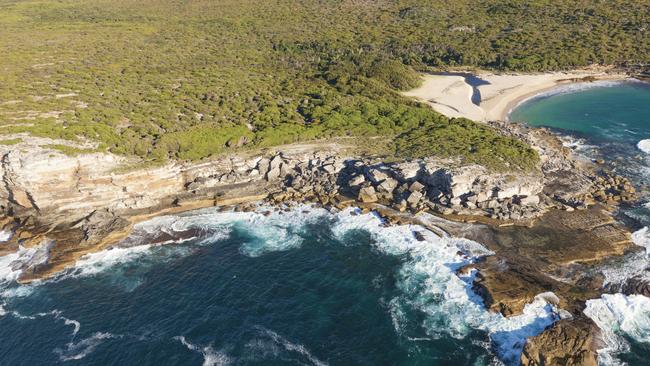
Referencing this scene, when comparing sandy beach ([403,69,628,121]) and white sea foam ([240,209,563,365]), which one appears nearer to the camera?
white sea foam ([240,209,563,365])

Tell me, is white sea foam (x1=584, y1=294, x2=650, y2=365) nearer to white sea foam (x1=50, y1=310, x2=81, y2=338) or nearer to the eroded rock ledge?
the eroded rock ledge

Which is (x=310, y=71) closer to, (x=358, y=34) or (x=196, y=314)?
(x=358, y=34)

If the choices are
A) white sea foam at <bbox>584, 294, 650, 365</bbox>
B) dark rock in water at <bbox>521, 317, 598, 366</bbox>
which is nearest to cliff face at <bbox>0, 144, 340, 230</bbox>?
dark rock in water at <bbox>521, 317, 598, 366</bbox>

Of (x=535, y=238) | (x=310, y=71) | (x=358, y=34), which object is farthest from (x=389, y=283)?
(x=358, y=34)

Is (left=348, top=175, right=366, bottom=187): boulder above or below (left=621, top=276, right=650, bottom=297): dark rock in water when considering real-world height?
above

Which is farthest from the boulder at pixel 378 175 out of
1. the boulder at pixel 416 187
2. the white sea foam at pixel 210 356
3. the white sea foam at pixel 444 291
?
the white sea foam at pixel 210 356

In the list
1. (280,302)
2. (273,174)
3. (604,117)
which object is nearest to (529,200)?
(280,302)

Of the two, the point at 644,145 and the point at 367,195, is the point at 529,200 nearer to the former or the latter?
the point at 367,195
